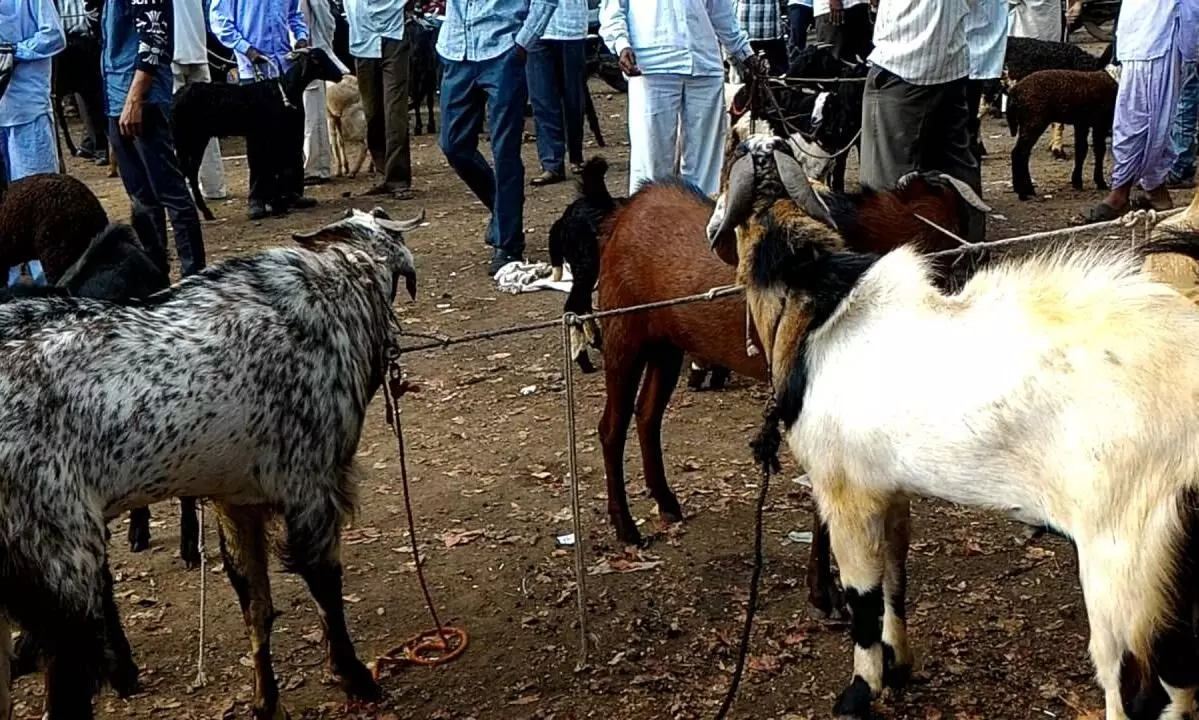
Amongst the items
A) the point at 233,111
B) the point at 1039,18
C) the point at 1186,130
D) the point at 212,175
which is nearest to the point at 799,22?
the point at 1039,18

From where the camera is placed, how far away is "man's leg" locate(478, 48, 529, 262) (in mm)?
9086

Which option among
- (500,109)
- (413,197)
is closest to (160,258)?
(500,109)

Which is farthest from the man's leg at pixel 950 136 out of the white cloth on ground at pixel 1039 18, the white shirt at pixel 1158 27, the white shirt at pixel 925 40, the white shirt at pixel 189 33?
the white cloth on ground at pixel 1039 18

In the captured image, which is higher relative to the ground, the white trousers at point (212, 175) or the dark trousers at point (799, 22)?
the dark trousers at point (799, 22)

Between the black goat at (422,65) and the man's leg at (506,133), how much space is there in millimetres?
6818

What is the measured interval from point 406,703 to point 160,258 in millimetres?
2658

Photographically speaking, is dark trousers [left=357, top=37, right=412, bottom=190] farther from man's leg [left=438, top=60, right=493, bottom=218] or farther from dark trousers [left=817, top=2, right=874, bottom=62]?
dark trousers [left=817, top=2, right=874, bottom=62]

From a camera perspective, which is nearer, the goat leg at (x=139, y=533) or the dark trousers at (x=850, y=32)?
the goat leg at (x=139, y=533)

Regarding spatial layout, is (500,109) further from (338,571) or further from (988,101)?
(988,101)

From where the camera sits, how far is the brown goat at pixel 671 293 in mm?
5055

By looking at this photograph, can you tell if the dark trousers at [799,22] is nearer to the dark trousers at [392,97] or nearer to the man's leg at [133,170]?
the dark trousers at [392,97]

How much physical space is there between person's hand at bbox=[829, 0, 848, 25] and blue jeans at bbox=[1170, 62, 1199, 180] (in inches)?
154

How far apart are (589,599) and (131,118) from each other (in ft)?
16.3

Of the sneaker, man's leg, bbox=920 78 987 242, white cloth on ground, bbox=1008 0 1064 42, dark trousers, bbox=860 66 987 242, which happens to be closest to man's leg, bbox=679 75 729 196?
dark trousers, bbox=860 66 987 242
